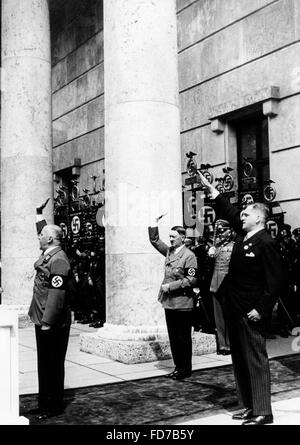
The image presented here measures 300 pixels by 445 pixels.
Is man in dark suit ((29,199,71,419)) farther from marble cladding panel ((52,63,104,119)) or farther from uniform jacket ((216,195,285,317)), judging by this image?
marble cladding panel ((52,63,104,119))

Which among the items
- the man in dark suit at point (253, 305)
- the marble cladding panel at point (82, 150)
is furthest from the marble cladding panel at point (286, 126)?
the marble cladding panel at point (82, 150)

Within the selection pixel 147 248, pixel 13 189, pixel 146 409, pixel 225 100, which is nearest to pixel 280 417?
pixel 146 409

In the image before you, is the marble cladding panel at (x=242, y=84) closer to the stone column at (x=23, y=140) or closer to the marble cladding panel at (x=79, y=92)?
the stone column at (x=23, y=140)

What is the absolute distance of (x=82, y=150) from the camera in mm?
21031

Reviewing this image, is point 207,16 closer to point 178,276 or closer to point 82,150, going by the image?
point 82,150

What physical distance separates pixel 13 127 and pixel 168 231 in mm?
6011

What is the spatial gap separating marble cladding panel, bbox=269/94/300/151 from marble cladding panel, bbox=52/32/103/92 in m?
8.76

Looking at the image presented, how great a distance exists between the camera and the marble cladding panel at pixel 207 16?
13820mm

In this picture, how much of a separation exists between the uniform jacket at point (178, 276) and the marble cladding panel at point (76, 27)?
1338cm

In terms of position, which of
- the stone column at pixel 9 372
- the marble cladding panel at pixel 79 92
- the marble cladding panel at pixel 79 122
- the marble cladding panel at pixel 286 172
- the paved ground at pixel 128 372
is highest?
the marble cladding panel at pixel 79 92

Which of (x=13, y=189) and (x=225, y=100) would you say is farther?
(x=225, y=100)

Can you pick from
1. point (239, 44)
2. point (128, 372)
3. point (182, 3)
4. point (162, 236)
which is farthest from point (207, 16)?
point (128, 372)

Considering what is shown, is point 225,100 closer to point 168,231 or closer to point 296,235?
point 296,235

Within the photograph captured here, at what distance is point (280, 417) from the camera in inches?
220
